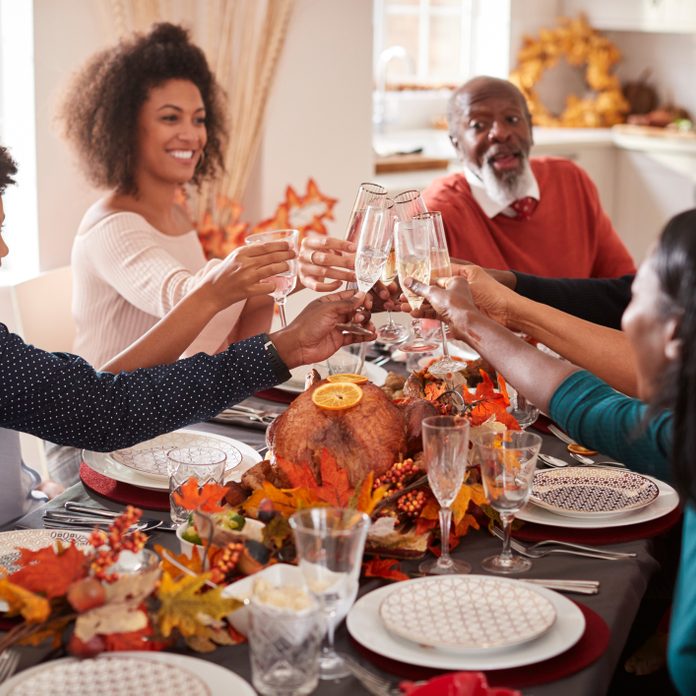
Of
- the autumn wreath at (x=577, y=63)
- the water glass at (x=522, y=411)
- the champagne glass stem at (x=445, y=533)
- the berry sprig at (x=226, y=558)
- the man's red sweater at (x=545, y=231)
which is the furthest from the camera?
the autumn wreath at (x=577, y=63)

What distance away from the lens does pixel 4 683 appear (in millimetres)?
1132

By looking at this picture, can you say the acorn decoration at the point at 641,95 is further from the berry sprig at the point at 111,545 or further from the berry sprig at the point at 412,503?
the berry sprig at the point at 111,545

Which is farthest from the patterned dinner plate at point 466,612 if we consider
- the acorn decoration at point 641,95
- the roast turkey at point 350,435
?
the acorn decoration at point 641,95

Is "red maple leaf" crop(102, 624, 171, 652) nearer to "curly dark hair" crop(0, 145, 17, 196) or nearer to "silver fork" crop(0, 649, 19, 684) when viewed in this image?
"silver fork" crop(0, 649, 19, 684)

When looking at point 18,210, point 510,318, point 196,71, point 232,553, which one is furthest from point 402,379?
point 18,210

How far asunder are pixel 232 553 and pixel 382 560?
→ 0.23 metres

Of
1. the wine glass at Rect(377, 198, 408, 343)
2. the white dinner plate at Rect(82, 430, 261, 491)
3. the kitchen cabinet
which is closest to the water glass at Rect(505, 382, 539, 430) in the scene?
the wine glass at Rect(377, 198, 408, 343)

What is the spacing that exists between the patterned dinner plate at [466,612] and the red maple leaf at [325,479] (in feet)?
0.59

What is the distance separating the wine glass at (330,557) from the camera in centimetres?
118

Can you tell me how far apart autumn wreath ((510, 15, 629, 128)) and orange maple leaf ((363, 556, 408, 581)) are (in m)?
4.57

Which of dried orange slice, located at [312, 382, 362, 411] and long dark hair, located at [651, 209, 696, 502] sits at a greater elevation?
long dark hair, located at [651, 209, 696, 502]

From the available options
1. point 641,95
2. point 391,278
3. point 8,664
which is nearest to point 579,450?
point 391,278

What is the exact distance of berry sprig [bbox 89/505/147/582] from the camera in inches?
48.3

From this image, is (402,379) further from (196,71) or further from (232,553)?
(196,71)
